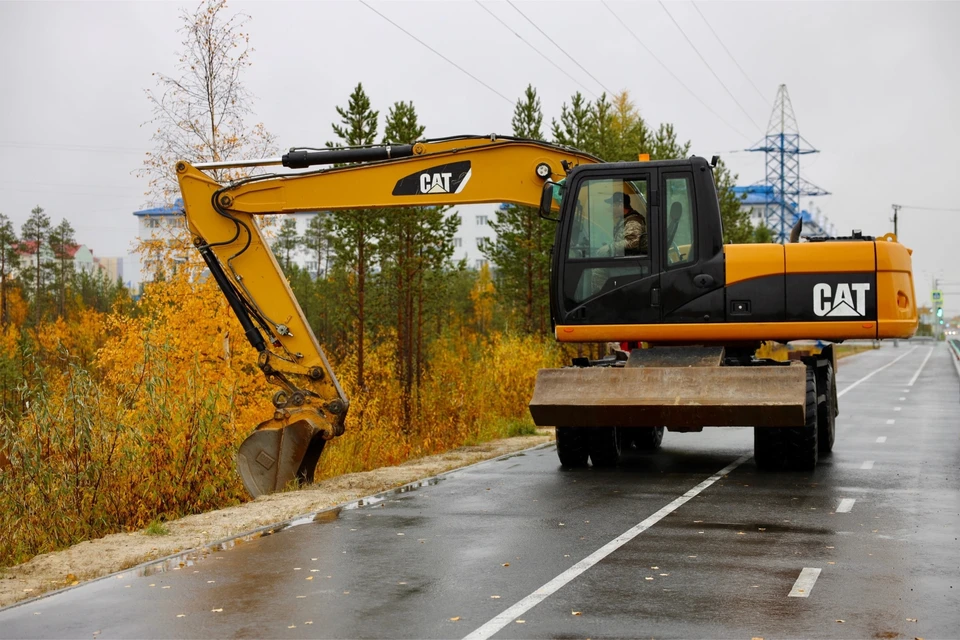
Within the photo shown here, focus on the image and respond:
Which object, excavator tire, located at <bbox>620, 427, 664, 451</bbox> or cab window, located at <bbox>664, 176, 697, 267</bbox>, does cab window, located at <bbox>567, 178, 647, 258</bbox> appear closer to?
cab window, located at <bbox>664, 176, 697, 267</bbox>

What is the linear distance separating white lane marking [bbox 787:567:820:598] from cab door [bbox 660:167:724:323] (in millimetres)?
5842

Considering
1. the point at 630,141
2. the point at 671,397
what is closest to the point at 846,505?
the point at 671,397

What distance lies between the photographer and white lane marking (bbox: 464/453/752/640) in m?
6.77

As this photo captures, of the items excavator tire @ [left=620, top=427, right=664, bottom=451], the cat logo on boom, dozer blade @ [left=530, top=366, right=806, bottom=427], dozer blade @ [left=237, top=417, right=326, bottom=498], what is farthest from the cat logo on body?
dozer blade @ [left=237, top=417, right=326, bottom=498]

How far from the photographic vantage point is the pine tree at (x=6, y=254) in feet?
Result: 258

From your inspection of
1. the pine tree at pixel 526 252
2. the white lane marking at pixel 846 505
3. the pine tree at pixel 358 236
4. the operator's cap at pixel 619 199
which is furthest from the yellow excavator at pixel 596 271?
the pine tree at pixel 526 252

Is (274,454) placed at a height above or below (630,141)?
below

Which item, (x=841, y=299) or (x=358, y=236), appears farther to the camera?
(x=358, y=236)

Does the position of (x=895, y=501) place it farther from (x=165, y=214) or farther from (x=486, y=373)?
(x=165, y=214)

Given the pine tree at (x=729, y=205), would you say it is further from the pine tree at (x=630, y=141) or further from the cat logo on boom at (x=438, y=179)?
the cat logo on boom at (x=438, y=179)

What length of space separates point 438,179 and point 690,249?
325 cm

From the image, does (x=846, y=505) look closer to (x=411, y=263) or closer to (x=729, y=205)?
(x=411, y=263)

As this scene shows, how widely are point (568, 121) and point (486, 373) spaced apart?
1733 cm

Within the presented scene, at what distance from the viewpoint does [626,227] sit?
46.5ft
